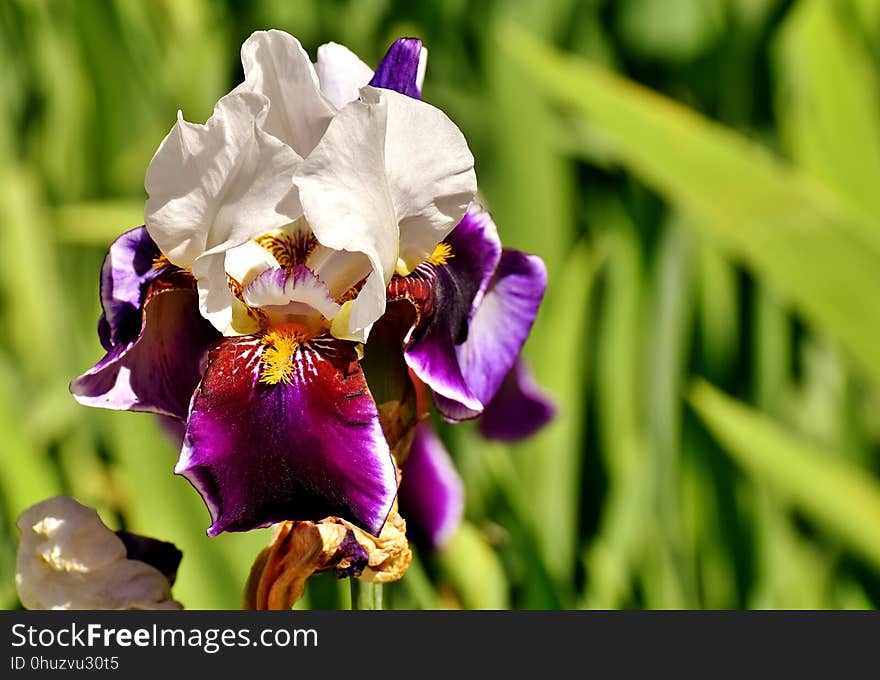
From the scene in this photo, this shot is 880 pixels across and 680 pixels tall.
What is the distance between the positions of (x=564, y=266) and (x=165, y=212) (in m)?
0.86

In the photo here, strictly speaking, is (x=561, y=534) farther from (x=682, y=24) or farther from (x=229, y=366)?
(x=682, y=24)

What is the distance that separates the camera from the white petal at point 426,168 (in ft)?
1.33

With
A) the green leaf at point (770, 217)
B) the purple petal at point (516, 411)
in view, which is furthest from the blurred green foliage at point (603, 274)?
the purple petal at point (516, 411)

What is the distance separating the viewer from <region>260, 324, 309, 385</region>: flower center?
0.40 m

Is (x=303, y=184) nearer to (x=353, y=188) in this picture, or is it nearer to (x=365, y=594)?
(x=353, y=188)

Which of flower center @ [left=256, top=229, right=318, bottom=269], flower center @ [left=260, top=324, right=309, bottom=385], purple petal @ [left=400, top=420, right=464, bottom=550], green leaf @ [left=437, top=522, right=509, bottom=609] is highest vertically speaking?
flower center @ [left=256, top=229, right=318, bottom=269]

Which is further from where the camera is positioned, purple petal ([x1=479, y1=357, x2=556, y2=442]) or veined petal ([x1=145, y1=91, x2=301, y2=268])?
purple petal ([x1=479, y1=357, x2=556, y2=442])

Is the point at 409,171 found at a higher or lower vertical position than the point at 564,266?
higher

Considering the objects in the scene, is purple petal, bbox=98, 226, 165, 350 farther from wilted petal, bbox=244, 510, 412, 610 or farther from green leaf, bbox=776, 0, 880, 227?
green leaf, bbox=776, 0, 880, 227

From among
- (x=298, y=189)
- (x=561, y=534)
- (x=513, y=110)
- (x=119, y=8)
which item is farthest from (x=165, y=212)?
(x=119, y=8)

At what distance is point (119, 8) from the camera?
4.58ft

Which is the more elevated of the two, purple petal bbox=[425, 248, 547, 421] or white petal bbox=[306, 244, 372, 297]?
white petal bbox=[306, 244, 372, 297]

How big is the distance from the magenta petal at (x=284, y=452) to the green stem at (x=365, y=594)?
81mm

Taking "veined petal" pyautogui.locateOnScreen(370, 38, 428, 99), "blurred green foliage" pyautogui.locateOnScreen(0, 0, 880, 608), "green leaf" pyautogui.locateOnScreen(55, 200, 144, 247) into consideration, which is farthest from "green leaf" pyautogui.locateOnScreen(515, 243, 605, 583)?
"veined petal" pyautogui.locateOnScreen(370, 38, 428, 99)
